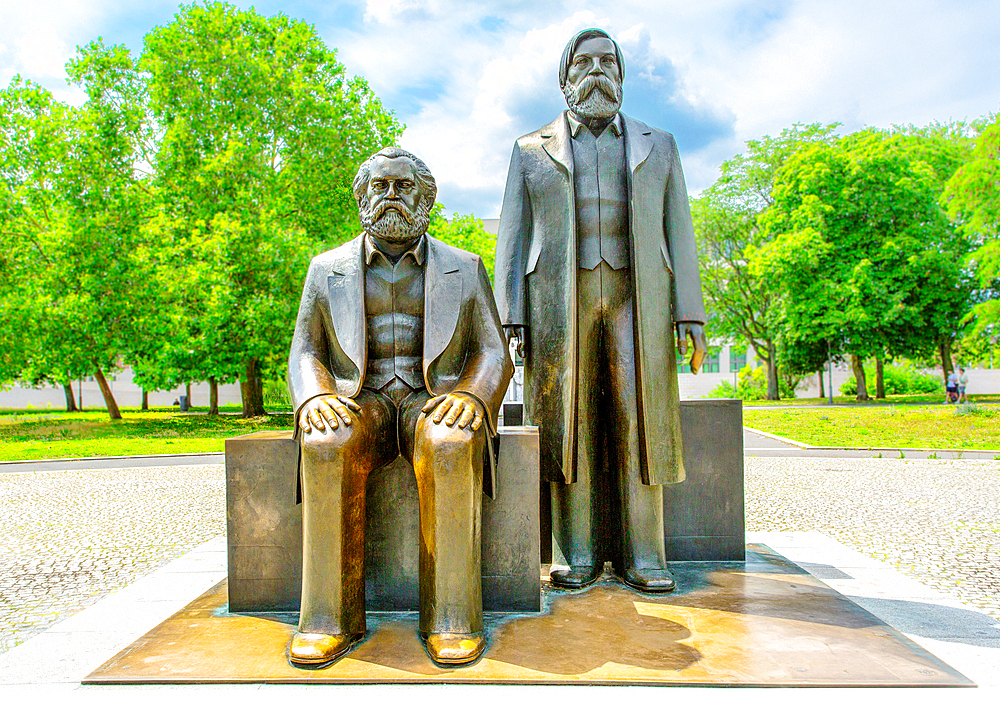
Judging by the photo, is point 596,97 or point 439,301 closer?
point 439,301

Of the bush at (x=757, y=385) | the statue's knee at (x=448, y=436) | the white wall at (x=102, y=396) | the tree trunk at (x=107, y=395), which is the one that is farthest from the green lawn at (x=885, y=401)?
the white wall at (x=102, y=396)

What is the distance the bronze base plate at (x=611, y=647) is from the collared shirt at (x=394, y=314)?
1171 millimetres

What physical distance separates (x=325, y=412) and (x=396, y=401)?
0.44 m

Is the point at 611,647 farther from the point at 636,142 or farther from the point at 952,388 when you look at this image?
the point at 952,388

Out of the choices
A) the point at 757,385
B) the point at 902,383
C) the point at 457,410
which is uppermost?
→ the point at 457,410

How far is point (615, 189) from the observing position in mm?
3859

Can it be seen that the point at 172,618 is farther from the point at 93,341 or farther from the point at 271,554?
the point at 93,341

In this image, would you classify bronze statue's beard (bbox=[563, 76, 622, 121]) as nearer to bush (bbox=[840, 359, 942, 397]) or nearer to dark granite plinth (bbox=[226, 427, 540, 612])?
dark granite plinth (bbox=[226, 427, 540, 612])

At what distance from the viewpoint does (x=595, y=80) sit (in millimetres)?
3785

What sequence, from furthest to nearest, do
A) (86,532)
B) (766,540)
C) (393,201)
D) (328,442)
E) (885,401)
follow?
1. (885,401)
2. (86,532)
3. (766,540)
4. (393,201)
5. (328,442)

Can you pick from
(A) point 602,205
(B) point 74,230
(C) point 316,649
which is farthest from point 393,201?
(B) point 74,230

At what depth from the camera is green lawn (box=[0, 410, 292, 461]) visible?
Result: 14245 mm

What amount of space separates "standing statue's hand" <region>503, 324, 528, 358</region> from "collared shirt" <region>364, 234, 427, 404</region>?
0.68 metres

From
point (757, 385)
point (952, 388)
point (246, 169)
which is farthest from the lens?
point (757, 385)
